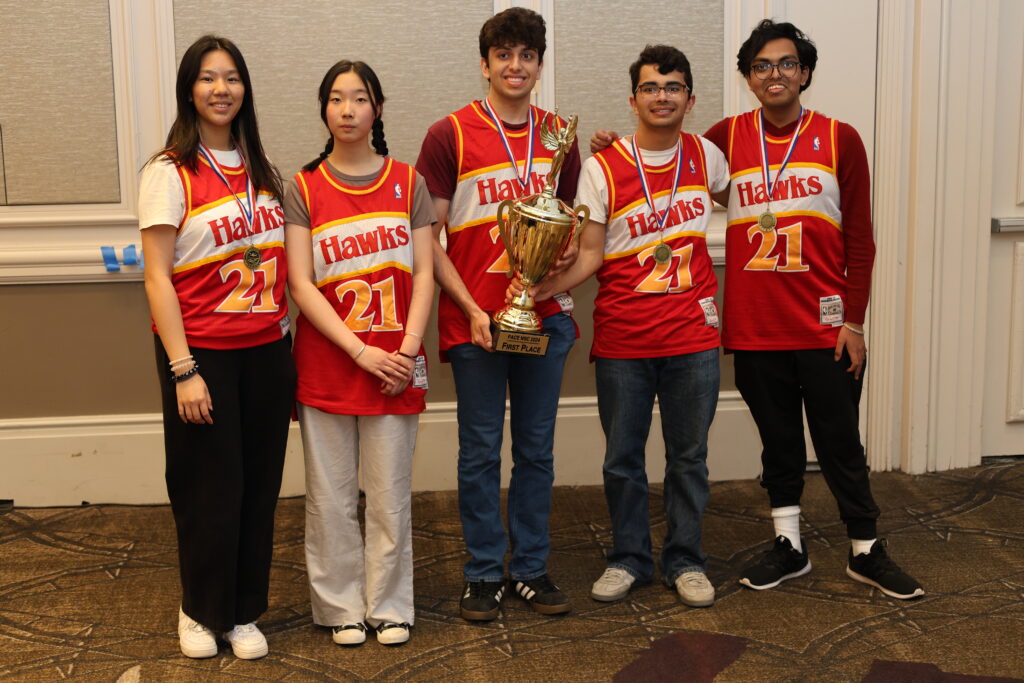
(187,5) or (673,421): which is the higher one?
(187,5)

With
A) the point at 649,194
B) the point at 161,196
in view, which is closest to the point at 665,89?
the point at 649,194

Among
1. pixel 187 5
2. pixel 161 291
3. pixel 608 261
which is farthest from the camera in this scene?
pixel 187 5

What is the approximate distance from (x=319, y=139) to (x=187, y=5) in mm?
608

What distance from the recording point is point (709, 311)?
8.37 ft

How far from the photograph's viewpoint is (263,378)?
2.31 m

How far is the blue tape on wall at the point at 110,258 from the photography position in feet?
11.1

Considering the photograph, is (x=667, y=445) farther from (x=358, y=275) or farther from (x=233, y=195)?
(x=233, y=195)

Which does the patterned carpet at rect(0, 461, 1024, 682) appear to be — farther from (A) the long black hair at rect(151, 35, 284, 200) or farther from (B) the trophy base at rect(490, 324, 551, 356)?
(A) the long black hair at rect(151, 35, 284, 200)

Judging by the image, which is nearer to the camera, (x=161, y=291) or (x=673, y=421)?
(x=161, y=291)

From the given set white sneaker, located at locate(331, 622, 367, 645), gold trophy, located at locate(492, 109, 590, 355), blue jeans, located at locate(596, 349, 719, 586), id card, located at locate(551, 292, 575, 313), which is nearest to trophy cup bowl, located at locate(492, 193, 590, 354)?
gold trophy, located at locate(492, 109, 590, 355)

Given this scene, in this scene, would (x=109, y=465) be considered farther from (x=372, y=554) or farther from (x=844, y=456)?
(x=844, y=456)

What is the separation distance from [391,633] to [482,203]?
1065mm

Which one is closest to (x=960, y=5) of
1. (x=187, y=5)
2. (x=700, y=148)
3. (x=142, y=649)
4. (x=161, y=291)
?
(x=700, y=148)

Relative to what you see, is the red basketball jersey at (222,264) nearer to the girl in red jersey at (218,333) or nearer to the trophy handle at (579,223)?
the girl in red jersey at (218,333)
